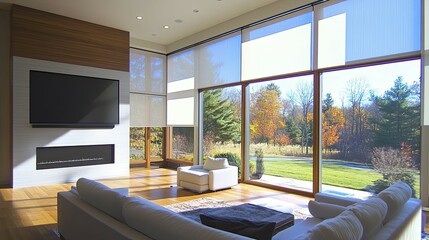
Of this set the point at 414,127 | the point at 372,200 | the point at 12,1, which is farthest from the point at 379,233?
the point at 12,1

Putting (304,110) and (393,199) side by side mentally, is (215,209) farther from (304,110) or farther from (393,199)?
(393,199)

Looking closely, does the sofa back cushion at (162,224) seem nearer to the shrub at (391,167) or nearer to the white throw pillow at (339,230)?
the white throw pillow at (339,230)

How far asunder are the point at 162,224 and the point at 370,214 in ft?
3.89

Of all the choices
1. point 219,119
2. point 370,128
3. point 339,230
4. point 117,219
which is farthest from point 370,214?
point 219,119

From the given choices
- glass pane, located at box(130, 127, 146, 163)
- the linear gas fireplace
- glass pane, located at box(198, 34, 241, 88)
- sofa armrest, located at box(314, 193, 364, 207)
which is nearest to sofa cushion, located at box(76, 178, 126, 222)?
sofa armrest, located at box(314, 193, 364, 207)

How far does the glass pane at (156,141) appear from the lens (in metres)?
8.49

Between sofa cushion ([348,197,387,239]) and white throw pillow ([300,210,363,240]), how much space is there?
0.12 m

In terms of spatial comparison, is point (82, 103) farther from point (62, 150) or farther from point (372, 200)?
point (372, 200)

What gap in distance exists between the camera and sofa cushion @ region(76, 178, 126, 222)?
1912 millimetres

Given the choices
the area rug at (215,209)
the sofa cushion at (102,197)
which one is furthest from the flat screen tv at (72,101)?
the sofa cushion at (102,197)

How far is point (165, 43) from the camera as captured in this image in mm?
8398

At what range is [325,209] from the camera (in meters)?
2.58

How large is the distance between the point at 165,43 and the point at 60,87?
3.38 meters

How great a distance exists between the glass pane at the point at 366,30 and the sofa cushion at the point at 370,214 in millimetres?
3278
